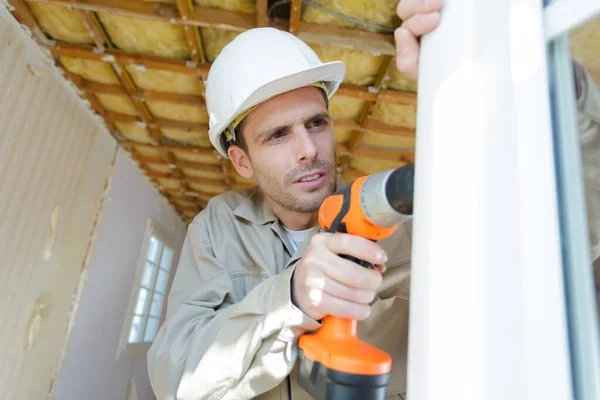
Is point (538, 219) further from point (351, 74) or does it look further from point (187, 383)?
point (351, 74)

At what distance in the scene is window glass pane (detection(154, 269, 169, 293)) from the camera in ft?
19.1

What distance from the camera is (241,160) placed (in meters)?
1.75

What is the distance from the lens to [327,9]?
7.86ft

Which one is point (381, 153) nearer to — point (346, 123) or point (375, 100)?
point (346, 123)

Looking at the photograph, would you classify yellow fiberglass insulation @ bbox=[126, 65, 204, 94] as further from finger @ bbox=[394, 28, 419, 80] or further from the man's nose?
finger @ bbox=[394, 28, 419, 80]

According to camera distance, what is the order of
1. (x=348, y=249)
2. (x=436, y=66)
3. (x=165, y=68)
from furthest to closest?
(x=165, y=68) < (x=348, y=249) < (x=436, y=66)

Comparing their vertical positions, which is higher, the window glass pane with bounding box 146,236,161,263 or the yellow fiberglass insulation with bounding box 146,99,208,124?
the yellow fiberglass insulation with bounding box 146,99,208,124

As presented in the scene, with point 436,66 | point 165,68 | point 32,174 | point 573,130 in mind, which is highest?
point 165,68

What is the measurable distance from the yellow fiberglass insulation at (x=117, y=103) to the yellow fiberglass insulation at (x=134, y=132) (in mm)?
206

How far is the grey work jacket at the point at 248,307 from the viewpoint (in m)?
0.91

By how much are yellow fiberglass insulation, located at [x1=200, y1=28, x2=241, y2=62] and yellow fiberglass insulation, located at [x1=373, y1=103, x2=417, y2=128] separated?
1221mm

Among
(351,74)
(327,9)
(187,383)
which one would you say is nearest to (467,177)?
(187,383)

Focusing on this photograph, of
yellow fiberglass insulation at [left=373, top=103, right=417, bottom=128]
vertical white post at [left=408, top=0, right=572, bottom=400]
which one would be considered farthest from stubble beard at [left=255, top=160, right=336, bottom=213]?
yellow fiberglass insulation at [left=373, top=103, right=417, bottom=128]

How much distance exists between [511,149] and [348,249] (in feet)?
1.34
